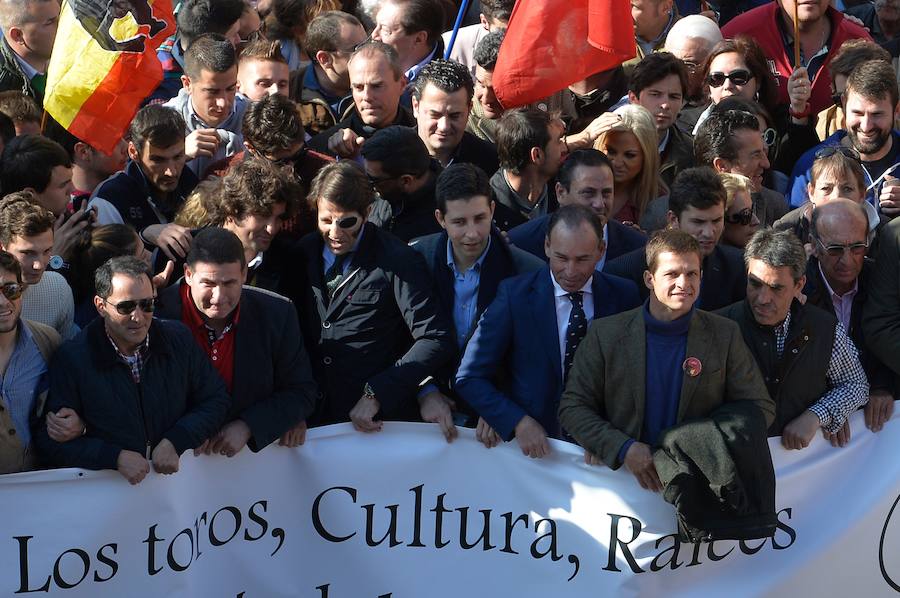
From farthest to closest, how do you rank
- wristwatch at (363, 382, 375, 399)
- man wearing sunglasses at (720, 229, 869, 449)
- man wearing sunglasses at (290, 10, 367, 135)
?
man wearing sunglasses at (290, 10, 367, 135), wristwatch at (363, 382, 375, 399), man wearing sunglasses at (720, 229, 869, 449)

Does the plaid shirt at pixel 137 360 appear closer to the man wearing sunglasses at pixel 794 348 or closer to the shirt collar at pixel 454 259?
the shirt collar at pixel 454 259

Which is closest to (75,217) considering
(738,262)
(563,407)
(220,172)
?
(220,172)

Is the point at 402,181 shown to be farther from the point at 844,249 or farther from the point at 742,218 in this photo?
the point at 844,249

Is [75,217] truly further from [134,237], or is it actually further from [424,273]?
[424,273]

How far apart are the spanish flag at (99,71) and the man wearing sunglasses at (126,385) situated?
156 cm

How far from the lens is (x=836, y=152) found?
7547mm

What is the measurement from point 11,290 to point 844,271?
3765 mm

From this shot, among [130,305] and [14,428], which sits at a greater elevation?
[130,305]

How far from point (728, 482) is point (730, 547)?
732 millimetres

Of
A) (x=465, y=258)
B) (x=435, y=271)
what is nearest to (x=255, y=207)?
(x=435, y=271)

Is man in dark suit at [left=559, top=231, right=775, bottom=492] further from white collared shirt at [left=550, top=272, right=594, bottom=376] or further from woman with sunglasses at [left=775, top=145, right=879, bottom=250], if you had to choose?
woman with sunglasses at [left=775, top=145, right=879, bottom=250]

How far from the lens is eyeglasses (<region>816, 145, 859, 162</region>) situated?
762 centimetres

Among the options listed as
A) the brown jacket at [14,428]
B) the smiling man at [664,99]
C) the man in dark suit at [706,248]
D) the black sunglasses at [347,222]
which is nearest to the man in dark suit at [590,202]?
the man in dark suit at [706,248]

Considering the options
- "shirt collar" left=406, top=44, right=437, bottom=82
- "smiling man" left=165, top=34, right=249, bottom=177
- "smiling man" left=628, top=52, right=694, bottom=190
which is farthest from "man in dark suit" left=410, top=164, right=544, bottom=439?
"shirt collar" left=406, top=44, right=437, bottom=82
